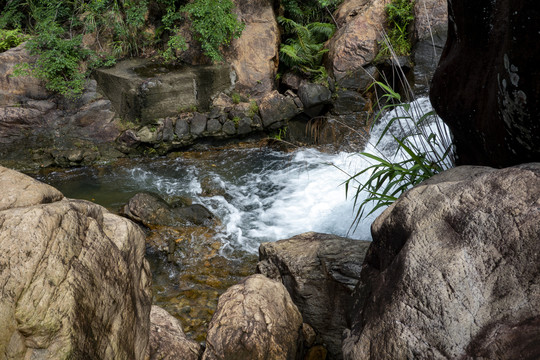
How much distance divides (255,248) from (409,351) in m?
3.72

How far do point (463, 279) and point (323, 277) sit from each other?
5.73 feet

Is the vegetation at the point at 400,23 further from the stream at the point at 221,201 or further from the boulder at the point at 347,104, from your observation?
the stream at the point at 221,201

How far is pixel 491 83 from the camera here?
2.27 meters

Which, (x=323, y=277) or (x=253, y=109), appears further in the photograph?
(x=253, y=109)

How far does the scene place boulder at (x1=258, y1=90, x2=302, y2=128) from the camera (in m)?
7.80

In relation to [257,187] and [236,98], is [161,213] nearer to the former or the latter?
[257,187]

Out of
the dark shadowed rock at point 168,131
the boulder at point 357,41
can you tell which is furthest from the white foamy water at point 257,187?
the boulder at point 357,41

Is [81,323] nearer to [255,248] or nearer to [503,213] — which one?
[503,213]

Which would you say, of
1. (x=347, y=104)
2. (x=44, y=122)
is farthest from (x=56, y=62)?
(x=347, y=104)

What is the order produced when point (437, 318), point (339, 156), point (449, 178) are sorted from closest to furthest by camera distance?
point (437, 318), point (449, 178), point (339, 156)

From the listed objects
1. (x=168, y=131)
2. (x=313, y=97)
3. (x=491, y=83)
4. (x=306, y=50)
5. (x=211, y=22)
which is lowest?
(x=168, y=131)

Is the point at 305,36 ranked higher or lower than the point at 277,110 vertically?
higher

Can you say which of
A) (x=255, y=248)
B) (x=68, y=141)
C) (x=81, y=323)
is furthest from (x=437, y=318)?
(x=68, y=141)

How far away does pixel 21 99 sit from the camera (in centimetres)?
750
